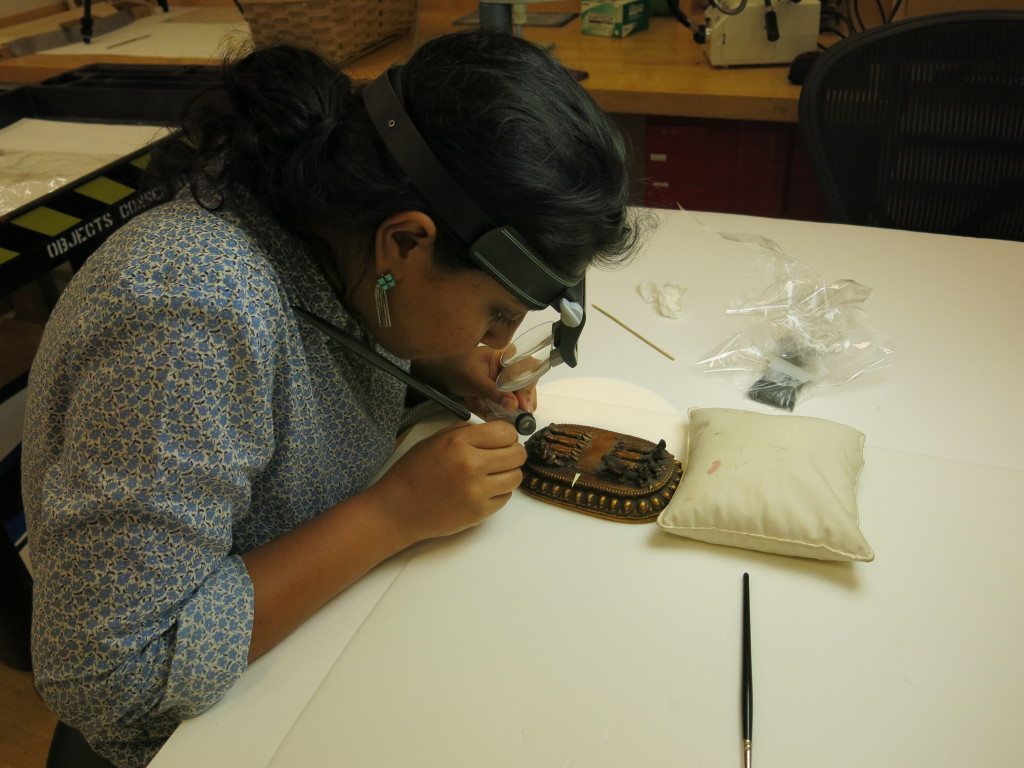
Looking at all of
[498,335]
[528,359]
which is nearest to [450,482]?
[498,335]

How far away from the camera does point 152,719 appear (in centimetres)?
73

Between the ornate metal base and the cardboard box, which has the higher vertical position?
the cardboard box

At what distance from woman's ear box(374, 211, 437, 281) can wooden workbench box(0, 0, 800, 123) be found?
1.33 m

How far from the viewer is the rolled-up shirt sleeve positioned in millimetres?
646

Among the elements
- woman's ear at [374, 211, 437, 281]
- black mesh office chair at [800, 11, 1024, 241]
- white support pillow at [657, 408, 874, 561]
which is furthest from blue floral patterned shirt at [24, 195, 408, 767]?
black mesh office chair at [800, 11, 1024, 241]

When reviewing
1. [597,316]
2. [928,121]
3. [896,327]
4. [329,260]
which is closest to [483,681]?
[329,260]

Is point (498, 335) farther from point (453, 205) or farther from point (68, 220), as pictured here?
point (68, 220)

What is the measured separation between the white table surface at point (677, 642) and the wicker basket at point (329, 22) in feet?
4.90

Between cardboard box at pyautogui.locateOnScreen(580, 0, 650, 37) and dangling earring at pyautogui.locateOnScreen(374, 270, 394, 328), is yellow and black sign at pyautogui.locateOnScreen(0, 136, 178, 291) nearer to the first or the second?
dangling earring at pyautogui.locateOnScreen(374, 270, 394, 328)

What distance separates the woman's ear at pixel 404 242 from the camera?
74cm

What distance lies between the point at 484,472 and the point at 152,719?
0.39m

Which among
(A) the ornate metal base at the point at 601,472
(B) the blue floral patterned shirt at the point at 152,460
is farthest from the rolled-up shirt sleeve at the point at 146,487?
(A) the ornate metal base at the point at 601,472

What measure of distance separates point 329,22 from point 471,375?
4.50 feet

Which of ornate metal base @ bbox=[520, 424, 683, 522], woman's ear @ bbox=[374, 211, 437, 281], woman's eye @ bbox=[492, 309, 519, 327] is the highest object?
woman's ear @ bbox=[374, 211, 437, 281]
